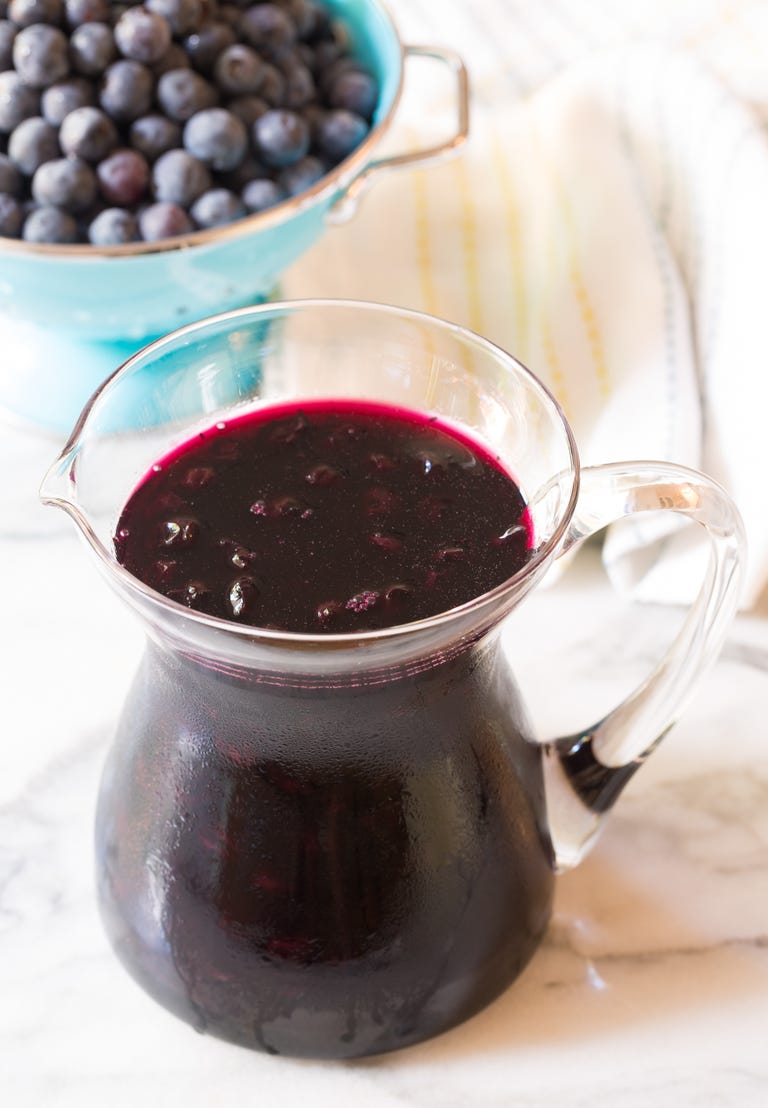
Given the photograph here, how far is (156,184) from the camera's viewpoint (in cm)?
120

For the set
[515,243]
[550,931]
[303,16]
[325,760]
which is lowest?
[550,931]

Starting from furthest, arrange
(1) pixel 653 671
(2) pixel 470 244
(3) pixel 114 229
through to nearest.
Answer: (2) pixel 470 244
(3) pixel 114 229
(1) pixel 653 671

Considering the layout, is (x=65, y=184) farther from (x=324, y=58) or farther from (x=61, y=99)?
(x=324, y=58)

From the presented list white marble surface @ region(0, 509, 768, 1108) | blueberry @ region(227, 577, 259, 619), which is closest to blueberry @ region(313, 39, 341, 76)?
white marble surface @ region(0, 509, 768, 1108)

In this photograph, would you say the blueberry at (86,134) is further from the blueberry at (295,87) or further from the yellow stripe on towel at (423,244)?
the yellow stripe on towel at (423,244)

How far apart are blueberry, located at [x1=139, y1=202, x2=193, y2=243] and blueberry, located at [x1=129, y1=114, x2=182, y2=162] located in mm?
75

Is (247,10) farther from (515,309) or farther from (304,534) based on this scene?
(304,534)

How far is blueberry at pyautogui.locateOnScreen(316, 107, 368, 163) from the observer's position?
126cm

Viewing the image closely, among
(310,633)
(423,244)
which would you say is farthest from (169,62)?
(310,633)

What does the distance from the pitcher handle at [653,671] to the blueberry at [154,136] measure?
637mm

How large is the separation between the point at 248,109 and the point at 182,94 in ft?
0.21

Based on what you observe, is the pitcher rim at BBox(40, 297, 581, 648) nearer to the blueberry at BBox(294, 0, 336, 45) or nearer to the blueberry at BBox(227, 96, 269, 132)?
the blueberry at BBox(227, 96, 269, 132)

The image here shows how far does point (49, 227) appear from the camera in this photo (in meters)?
1.15

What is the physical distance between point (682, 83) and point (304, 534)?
909 mm
